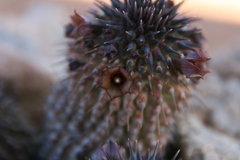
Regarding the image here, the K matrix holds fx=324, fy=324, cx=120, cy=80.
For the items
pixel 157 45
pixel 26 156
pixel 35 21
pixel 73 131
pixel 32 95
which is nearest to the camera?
pixel 157 45

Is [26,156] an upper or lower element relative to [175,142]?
upper

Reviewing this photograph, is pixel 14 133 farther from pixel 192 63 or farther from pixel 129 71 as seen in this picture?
pixel 192 63

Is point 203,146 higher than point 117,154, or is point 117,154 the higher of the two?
point 117,154

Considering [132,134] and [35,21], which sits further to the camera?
[35,21]

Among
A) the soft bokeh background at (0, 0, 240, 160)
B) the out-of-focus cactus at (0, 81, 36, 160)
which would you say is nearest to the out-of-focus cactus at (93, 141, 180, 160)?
the soft bokeh background at (0, 0, 240, 160)

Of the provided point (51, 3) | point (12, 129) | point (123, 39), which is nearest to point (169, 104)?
point (123, 39)

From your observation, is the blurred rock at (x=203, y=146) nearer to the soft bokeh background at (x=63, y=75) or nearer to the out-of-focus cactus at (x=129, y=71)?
the soft bokeh background at (x=63, y=75)

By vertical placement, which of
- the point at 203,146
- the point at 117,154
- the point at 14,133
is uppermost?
the point at 14,133

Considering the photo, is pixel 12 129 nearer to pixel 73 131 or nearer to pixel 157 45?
pixel 73 131

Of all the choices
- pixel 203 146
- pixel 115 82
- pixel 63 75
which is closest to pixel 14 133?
pixel 63 75
